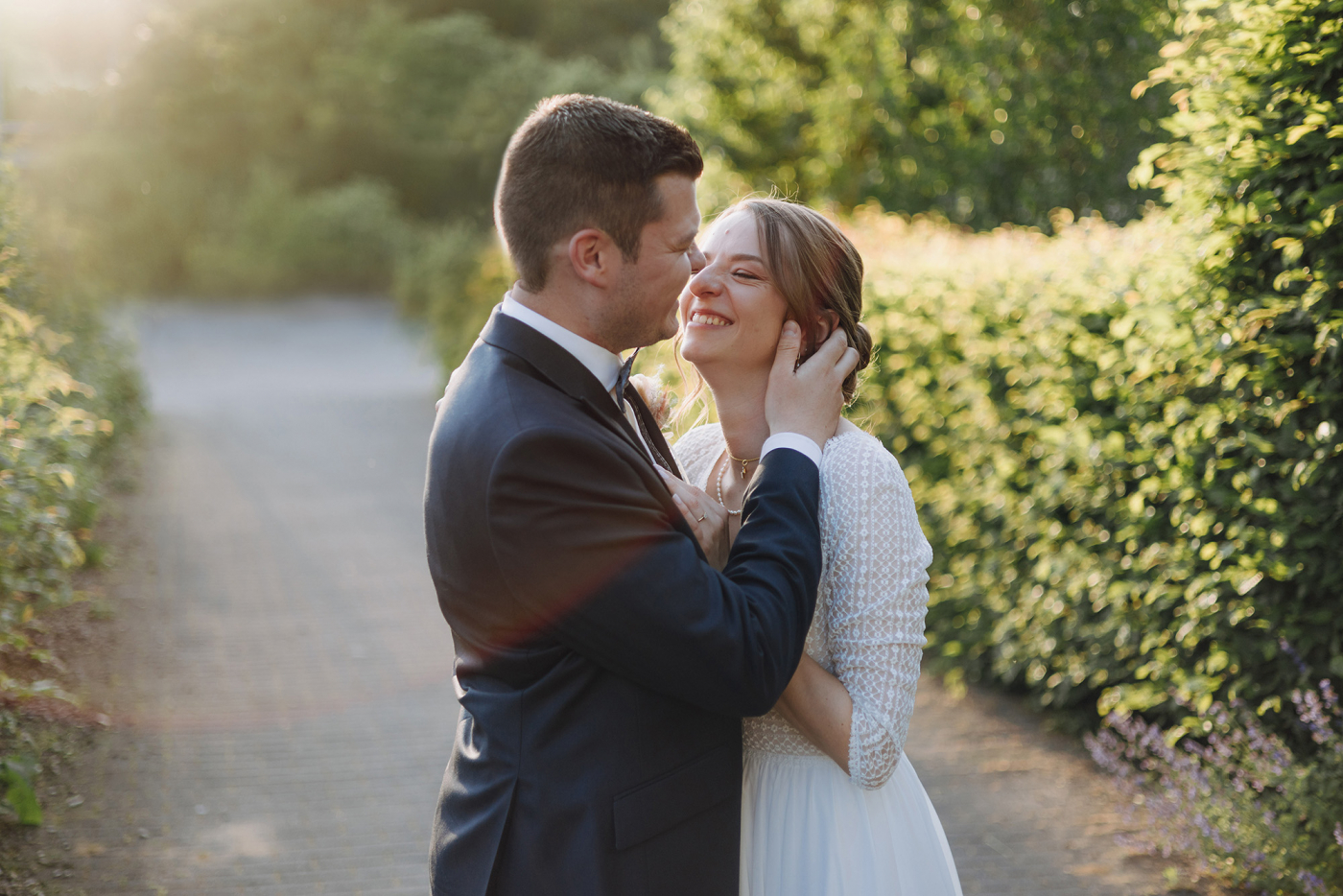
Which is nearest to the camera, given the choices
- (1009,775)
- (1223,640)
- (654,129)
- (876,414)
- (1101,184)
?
→ (654,129)

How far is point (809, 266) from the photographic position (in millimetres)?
2289

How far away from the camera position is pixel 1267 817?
12.8 feet

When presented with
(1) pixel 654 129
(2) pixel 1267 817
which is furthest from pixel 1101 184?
(1) pixel 654 129

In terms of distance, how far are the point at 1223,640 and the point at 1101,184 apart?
8134 mm

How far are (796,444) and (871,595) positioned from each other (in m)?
0.33

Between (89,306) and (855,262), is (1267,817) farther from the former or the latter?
(89,306)

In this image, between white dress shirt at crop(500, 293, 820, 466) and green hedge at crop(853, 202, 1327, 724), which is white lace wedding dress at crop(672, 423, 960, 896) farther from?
green hedge at crop(853, 202, 1327, 724)

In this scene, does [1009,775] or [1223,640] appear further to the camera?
[1009,775]

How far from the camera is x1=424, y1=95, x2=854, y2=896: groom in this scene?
1671mm

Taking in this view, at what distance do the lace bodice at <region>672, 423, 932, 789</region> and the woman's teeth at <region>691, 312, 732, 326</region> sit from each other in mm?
352

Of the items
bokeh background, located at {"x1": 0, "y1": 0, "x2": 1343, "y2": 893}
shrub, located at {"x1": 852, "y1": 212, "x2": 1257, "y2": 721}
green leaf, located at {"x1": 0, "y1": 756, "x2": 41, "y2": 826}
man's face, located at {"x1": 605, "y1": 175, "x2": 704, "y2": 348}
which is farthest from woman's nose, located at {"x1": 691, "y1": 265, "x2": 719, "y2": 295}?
green leaf, located at {"x1": 0, "y1": 756, "x2": 41, "y2": 826}

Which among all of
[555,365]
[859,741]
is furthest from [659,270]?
[859,741]

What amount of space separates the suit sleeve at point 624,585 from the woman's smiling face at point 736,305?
2.08ft

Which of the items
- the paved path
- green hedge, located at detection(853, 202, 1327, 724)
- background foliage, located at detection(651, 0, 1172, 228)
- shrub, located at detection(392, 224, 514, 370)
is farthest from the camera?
shrub, located at detection(392, 224, 514, 370)
